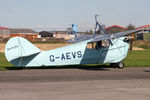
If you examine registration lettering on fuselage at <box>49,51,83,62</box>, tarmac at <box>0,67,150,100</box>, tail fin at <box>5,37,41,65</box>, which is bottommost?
tarmac at <box>0,67,150,100</box>

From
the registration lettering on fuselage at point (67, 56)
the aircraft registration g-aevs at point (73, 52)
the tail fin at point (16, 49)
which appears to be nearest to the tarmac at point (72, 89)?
the tail fin at point (16, 49)

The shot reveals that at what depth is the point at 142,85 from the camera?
12.0 m

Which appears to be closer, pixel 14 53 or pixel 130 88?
pixel 130 88

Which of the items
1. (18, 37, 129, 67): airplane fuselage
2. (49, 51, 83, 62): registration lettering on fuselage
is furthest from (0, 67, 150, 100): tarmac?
(49, 51, 83, 62): registration lettering on fuselage

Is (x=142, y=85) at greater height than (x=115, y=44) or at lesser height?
lesser

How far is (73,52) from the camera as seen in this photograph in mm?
18156

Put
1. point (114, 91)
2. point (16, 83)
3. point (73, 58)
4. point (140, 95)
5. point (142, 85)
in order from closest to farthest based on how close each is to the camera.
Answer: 1. point (140, 95)
2. point (114, 91)
3. point (142, 85)
4. point (16, 83)
5. point (73, 58)

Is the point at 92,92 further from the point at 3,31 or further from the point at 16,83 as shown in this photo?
the point at 3,31

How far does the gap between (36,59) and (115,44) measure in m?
5.32

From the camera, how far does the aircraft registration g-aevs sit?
1697 centimetres

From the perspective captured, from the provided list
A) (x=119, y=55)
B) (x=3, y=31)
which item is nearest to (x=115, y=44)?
(x=119, y=55)

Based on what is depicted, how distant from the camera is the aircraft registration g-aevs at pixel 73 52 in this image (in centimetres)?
1697

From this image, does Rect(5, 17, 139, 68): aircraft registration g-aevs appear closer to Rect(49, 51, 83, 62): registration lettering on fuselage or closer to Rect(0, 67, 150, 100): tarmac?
Rect(49, 51, 83, 62): registration lettering on fuselage

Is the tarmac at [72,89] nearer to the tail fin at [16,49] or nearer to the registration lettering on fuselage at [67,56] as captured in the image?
the tail fin at [16,49]
